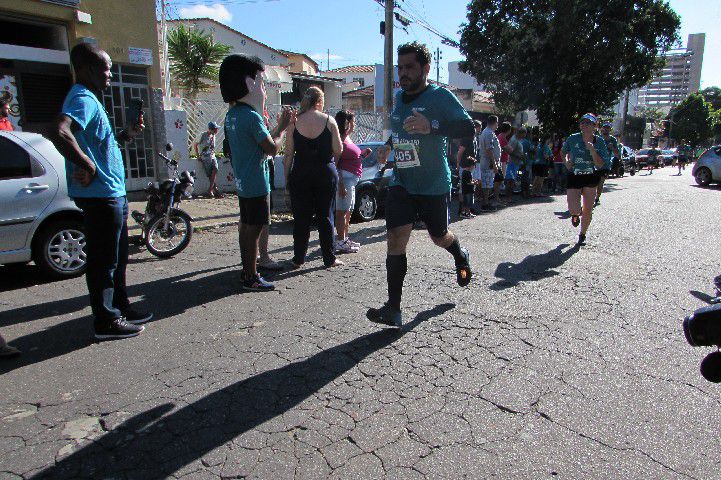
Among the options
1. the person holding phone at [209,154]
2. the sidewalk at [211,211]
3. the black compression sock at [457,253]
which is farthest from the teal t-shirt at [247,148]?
the person holding phone at [209,154]

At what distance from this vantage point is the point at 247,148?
177 inches

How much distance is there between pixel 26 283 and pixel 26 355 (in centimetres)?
215

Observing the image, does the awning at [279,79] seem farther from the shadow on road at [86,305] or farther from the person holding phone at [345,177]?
the shadow on road at [86,305]

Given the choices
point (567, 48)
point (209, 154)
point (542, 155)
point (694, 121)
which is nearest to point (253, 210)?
point (209, 154)

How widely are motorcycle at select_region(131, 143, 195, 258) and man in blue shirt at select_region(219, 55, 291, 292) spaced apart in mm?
1968

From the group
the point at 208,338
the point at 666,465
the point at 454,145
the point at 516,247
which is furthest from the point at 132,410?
the point at 516,247

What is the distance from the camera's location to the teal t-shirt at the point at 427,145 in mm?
3654

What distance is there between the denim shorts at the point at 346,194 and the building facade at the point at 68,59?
6521 millimetres

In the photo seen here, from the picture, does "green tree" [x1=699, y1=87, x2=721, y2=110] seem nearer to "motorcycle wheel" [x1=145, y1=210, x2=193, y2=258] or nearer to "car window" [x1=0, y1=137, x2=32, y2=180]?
"motorcycle wheel" [x1=145, y1=210, x2=193, y2=258]

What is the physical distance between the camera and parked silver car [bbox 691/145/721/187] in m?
17.8

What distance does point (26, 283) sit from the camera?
513 centimetres

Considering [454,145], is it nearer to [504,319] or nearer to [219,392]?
[504,319]

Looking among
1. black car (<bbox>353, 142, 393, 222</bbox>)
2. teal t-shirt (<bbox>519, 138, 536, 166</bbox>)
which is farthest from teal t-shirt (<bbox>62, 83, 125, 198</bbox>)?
teal t-shirt (<bbox>519, 138, 536, 166</bbox>)

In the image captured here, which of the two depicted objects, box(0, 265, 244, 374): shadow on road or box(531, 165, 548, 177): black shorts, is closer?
box(0, 265, 244, 374): shadow on road
